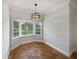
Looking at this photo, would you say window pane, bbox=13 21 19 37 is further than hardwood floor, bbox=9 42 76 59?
Yes

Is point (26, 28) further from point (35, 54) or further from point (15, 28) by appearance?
point (35, 54)

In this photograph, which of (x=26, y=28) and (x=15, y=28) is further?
(x=26, y=28)

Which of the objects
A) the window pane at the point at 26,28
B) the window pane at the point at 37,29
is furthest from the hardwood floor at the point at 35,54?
the window pane at the point at 37,29

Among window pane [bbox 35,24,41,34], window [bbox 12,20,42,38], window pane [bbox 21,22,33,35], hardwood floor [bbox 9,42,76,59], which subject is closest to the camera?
hardwood floor [bbox 9,42,76,59]

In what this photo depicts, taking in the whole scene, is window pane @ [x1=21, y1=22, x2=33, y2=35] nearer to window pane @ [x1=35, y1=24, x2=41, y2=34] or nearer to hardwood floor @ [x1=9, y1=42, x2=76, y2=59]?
window pane @ [x1=35, y1=24, x2=41, y2=34]

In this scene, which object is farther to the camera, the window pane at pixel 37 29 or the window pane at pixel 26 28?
the window pane at pixel 37 29

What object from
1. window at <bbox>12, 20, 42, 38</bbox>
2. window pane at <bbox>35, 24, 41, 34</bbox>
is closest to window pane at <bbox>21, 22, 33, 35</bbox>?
window at <bbox>12, 20, 42, 38</bbox>

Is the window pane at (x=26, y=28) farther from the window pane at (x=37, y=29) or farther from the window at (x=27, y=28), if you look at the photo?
the window pane at (x=37, y=29)

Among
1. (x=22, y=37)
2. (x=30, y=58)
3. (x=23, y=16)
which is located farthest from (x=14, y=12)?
(x=30, y=58)

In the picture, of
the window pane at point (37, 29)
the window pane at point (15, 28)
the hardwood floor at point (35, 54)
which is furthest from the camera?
the window pane at point (37, 29)

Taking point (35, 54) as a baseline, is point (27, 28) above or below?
above

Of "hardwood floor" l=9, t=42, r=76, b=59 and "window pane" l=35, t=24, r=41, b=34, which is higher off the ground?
"window pane" l=35, t=24, r=41, b=34

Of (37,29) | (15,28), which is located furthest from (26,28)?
(15,28)

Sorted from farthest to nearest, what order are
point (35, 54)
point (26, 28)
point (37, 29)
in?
point (37, 29) < point (26, 28) < point (35, 54)
